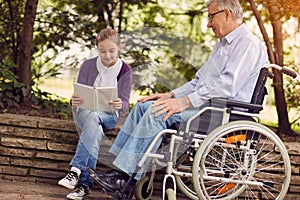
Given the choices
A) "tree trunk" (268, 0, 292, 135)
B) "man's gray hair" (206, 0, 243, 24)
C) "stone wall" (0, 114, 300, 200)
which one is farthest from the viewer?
"tree trunk" (268, 0, 292, 135)

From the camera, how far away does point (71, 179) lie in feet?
12.5

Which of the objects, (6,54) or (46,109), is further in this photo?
(6,54)

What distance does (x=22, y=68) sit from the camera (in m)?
5.14

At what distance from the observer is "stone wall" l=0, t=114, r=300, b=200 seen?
13.9 feet

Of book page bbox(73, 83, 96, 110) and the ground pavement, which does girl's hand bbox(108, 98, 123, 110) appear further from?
the ground pavement

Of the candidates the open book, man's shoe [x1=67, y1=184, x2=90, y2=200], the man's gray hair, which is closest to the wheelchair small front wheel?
man's shoe [x1=67, y1=184, x2=90, y2=200]

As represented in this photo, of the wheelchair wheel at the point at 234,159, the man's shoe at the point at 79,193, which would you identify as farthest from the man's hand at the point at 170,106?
the man's shoe at the point at 79,193

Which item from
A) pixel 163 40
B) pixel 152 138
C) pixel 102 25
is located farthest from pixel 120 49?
pixel 102 25

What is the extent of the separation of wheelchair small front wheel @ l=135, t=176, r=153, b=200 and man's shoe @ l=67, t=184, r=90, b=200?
293mm

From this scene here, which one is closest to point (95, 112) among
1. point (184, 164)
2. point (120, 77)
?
point (120, 77)

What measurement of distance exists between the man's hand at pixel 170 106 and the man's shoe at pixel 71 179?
56 cm

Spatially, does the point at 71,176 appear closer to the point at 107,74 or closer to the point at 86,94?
the point at 86,94

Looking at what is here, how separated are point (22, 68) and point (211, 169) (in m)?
1.89

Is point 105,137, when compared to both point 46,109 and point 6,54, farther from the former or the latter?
point 6,54
